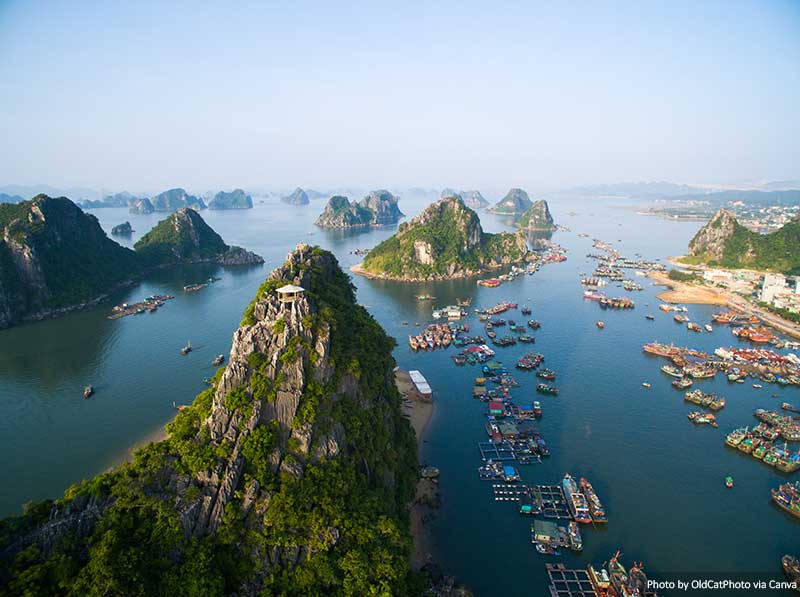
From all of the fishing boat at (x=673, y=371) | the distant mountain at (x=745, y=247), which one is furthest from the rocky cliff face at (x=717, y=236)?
the fishing boat at (x=673, y=371)

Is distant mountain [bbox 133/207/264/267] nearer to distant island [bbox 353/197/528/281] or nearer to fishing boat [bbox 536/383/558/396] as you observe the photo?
distant island [bbox 353/197/528/281]

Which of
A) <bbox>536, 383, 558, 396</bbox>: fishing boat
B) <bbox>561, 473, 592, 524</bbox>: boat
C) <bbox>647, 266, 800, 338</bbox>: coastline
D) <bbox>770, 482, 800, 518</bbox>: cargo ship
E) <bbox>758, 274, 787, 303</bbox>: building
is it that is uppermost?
<bbox>758, 274, 787, 303</bbox>: building

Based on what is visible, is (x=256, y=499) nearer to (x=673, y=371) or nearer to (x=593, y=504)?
(x=593, y=504)

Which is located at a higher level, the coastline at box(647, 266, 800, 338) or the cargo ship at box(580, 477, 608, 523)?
the coastline at box(647, 266, 800, 338)

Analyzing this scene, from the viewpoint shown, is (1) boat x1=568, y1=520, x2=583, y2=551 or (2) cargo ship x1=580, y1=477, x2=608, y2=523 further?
(2) cargo ship x1=580, y1=477, x2=608, y2=523

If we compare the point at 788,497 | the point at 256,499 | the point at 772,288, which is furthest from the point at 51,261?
the point at 772,288

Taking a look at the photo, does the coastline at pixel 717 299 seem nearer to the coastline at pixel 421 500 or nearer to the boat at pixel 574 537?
the boat at pixel 574 537

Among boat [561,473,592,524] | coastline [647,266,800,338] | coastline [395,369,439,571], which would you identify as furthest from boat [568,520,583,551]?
coastline [647,266,800,338]
